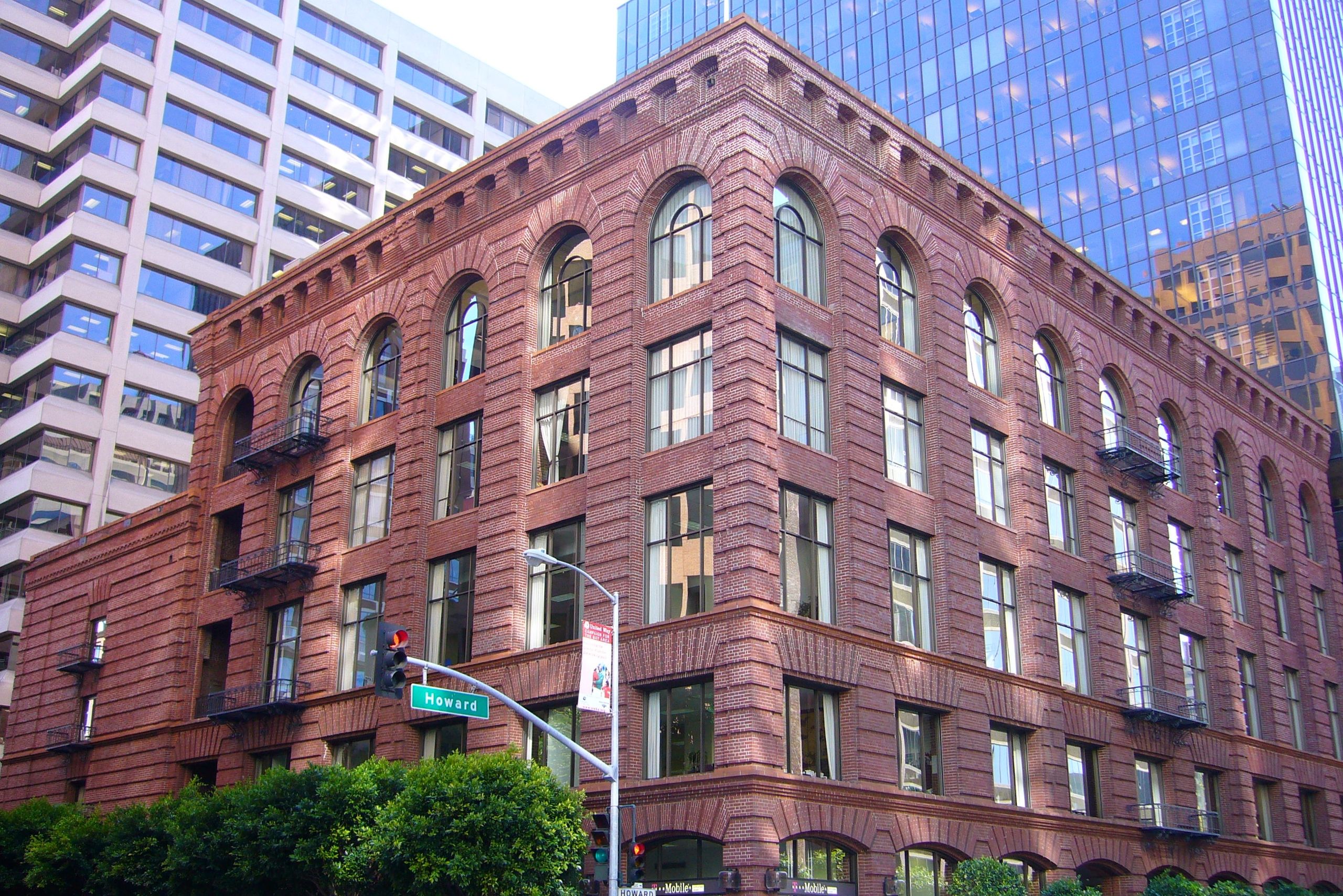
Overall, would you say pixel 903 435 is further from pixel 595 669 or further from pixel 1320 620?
pixel 1320 620

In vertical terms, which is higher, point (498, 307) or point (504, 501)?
point (498, 307)

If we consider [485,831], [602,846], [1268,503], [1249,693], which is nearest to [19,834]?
[485,831]

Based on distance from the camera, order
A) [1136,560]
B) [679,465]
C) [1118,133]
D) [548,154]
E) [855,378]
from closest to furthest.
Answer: [679,465] < [855,378] < [548,154] < [1136,560] < [1118,133]

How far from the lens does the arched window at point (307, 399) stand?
45.3 metres

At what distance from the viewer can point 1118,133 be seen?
8319 centimetres

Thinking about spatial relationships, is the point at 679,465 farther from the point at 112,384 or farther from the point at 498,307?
the point at 112,384

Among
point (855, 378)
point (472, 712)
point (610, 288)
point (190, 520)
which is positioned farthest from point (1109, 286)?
point (190, 520)

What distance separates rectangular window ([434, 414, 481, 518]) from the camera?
128ft

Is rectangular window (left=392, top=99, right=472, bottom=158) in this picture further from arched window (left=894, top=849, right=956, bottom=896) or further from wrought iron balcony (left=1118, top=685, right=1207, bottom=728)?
arched window (left=894, top=849, right=956, bottom=896)

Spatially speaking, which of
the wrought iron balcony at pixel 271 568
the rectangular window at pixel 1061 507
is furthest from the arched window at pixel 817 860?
the wrought iron balcony at pixel 271 568

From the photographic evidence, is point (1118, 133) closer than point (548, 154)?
No

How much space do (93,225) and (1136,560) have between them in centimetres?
5769

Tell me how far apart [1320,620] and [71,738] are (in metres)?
51.3

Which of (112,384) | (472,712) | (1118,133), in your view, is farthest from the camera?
(1118,133)
